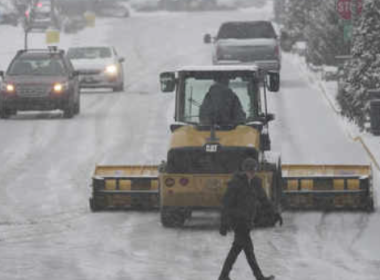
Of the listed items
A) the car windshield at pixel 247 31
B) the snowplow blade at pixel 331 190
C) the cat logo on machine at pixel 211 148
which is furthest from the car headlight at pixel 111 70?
the cat logo on machine at pixel 211 148

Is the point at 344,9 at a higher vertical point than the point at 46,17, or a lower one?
higher

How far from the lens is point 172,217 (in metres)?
17.5

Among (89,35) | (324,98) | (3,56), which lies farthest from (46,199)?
(89,35)

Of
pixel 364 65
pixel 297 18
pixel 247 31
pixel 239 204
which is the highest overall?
pixel 239 204

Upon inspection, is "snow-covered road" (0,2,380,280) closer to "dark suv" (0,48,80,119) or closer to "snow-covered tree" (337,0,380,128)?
"dark suv" (0,48,80,119)

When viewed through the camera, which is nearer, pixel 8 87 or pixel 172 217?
pixel 172 217

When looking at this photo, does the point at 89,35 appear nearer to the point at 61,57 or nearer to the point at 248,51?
the point at 248,51

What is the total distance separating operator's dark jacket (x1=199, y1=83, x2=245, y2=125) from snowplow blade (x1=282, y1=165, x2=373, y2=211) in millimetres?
1694

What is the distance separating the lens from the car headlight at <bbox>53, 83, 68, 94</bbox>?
111ft

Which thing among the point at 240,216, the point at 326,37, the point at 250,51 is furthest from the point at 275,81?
the point at 326,37

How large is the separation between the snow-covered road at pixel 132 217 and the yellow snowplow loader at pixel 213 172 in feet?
0.83

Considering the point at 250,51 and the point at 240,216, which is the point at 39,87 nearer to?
the point at 250,51

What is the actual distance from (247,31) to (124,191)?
24.7 meters

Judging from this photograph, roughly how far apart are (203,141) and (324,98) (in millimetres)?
22581
